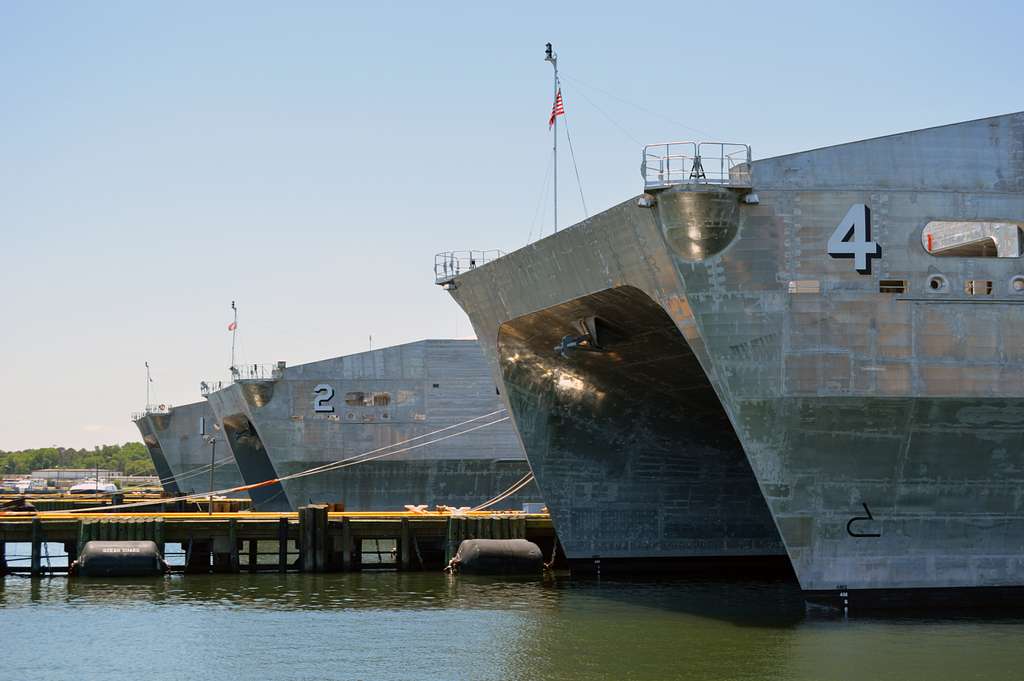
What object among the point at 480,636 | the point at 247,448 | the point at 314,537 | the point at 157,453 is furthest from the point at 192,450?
the point at 480,636

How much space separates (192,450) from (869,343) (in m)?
73.5

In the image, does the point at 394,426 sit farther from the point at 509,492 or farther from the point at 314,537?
the point at 314,537

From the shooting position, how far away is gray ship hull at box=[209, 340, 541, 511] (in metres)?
57.4

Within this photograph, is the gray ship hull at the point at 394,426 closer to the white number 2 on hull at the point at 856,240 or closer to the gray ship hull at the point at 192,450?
the gray ship hull at the point at 192,450

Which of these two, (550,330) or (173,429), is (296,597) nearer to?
(550,330)

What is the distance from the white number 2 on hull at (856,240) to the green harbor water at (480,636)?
25.6 ft

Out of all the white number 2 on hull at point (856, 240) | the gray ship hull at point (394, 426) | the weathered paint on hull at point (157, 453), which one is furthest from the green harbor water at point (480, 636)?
the weathered paint on hull at point (157, 453)

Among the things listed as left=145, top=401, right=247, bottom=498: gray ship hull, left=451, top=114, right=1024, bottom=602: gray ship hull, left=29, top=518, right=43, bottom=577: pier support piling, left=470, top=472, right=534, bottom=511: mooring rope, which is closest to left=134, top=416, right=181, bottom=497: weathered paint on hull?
left=145, top=401, right=247, bottom=498: gray ship hull

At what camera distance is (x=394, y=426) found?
190 feet

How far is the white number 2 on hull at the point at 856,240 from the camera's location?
1095 inches

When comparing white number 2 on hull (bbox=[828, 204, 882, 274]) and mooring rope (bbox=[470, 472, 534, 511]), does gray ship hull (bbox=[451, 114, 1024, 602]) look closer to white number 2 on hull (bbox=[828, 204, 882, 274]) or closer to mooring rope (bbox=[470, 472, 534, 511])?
white number 2 on hull (bbox=[828, 204, 882, 274])

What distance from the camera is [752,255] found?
91.3ft

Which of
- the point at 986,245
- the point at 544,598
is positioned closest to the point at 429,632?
the point at 544,598

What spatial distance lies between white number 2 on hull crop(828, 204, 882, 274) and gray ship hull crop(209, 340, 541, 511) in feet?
99.9
